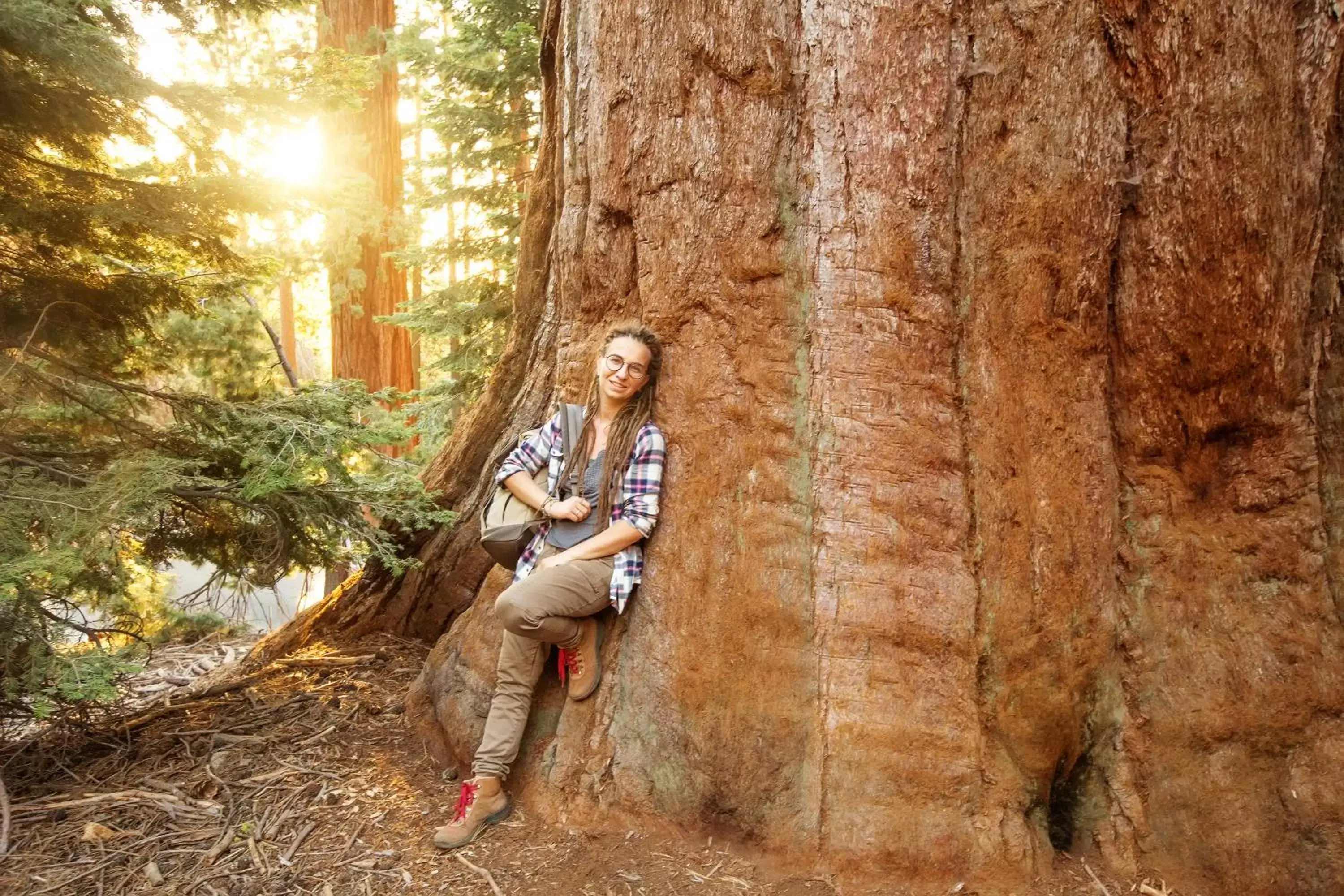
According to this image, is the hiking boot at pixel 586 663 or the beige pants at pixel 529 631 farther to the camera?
the hiking boot at pixel 586 663

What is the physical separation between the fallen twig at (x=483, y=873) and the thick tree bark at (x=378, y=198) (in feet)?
22.7

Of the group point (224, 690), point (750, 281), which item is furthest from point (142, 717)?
point (750, 281)

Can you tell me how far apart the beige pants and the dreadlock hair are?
0.90 feet

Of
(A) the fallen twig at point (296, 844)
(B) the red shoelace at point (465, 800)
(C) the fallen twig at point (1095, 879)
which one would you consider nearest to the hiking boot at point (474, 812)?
(B) the red shoelace at point (465, 800)

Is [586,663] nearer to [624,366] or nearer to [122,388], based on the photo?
[624,366]

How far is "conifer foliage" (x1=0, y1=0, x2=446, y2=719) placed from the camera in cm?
435

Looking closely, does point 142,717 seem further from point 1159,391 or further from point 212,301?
point 1159,391

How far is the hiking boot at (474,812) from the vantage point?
11.7 feet

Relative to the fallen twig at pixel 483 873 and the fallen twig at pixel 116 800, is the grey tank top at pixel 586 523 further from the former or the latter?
the fallen twig at pixel 116 800

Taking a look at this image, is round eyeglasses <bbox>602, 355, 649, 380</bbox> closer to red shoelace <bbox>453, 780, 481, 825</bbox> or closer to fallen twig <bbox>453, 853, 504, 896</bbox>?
red shoelace <bbox>453, 780, 481, 825</bbox>

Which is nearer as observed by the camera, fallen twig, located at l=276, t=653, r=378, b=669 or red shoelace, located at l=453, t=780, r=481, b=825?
red shoelace, located at l=453, t=780, r=481, b=825

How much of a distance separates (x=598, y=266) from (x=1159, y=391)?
2518mm

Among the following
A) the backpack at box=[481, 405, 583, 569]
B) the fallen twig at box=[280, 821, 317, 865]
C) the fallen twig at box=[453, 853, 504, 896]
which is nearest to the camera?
the fallen twig at box=[453, 853, 504, 896]

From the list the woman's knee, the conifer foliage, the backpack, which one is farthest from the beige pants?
the conifer foliage
